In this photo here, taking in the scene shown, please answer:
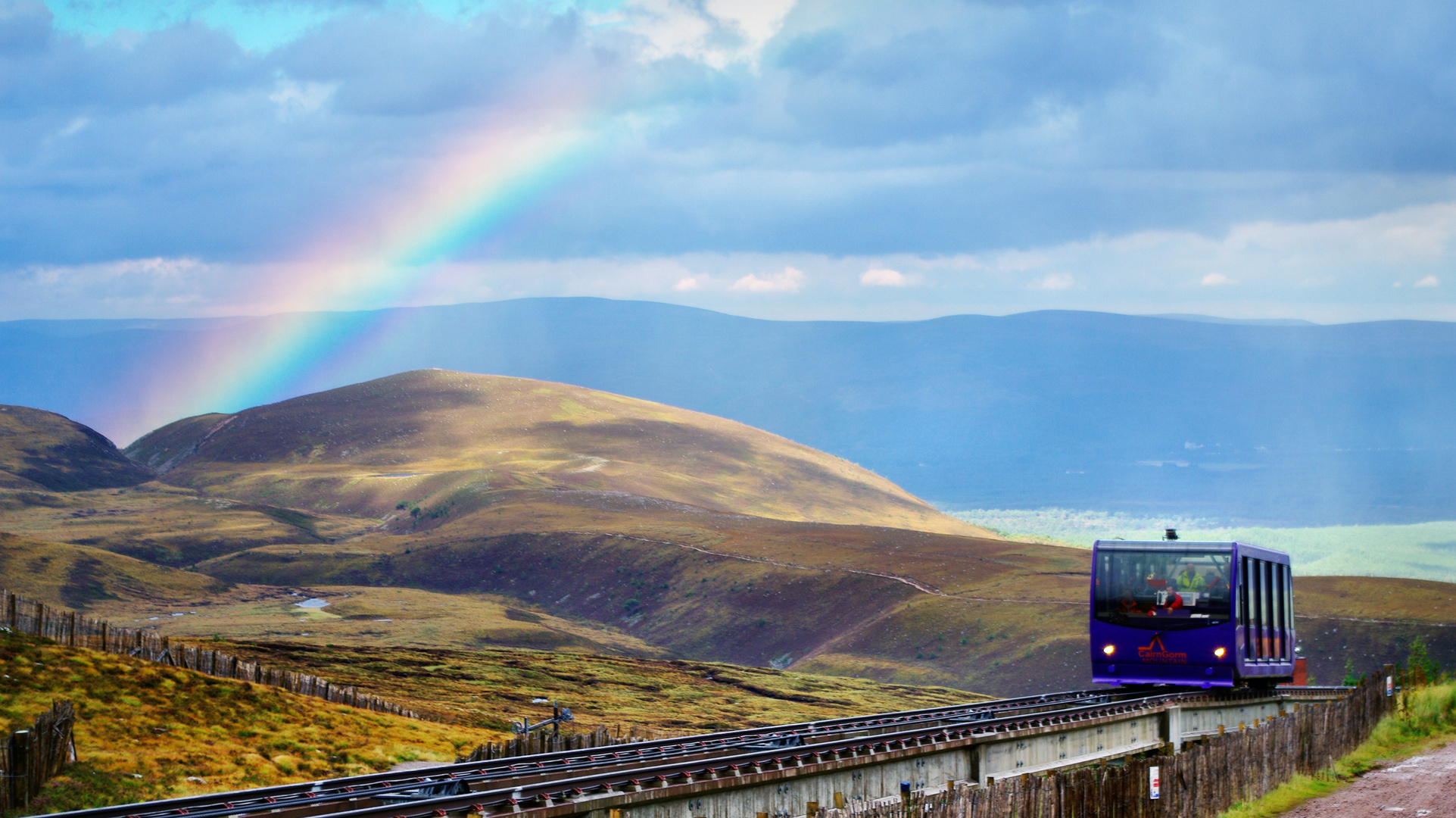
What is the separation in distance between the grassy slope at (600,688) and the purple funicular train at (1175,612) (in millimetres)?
29859

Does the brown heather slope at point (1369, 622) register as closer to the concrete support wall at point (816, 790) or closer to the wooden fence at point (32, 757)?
the concrete support wall at point (816, 790)

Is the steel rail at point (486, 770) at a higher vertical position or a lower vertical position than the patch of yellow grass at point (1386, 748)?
higher

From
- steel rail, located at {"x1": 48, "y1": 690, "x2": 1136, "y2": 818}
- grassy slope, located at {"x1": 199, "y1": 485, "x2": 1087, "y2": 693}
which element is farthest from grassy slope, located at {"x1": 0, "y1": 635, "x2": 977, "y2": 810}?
grassy slope, located at {"x1": 199, "y1": 485, "x2": 1087, "y2": 693}

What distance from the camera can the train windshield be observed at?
114 ft

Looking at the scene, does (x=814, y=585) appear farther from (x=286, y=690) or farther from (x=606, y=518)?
(x=286, y=690)

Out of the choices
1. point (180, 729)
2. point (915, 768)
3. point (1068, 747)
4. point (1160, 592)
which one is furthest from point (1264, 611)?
point (180, 729)

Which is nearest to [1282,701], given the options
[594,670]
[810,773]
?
[810,773]

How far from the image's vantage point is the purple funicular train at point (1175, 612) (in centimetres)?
3491

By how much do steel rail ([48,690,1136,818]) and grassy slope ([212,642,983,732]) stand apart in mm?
29979

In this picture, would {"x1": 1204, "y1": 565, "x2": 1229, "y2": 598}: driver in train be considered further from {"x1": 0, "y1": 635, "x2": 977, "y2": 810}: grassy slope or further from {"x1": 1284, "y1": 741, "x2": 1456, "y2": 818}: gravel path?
{"x1": 0, "y1": 635, "x2": 977, "y2": 810}: grassy slope

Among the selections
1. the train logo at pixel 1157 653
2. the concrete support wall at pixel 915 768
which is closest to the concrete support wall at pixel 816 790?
the concrete support wall at pixel 915 768

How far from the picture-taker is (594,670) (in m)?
89.6

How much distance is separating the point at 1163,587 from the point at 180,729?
2615 cm

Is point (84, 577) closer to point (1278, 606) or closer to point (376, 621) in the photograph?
point (376, 621)
